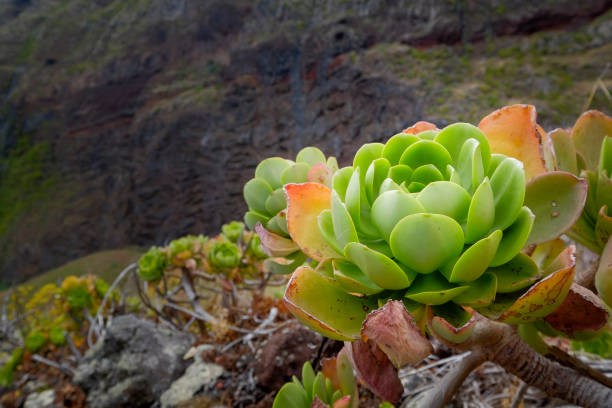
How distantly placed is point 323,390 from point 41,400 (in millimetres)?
1296

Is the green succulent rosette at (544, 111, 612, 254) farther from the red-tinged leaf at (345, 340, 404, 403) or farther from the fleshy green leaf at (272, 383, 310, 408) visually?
the fleshy green leaf at (272, 383, 310, 408)

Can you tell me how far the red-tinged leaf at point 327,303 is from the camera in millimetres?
361

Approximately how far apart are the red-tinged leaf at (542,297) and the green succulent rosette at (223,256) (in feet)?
3.43

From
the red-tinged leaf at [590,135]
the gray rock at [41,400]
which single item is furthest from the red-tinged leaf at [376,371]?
the gray rock at [41,400]

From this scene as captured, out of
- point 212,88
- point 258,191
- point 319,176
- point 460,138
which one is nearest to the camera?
point 460,138

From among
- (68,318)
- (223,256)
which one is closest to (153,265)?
(223,256)

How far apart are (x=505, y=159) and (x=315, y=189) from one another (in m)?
0.19

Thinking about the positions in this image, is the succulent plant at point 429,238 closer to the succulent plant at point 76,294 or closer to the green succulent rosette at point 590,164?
the green succulent rosette at point 590,164

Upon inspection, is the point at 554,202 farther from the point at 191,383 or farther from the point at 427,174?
the point at 191,383

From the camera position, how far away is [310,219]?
16.7 inches

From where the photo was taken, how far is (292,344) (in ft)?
2.95

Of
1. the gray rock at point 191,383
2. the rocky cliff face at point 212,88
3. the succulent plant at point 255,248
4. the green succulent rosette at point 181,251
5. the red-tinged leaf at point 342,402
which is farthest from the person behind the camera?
the rocky cliff face at point 212,88

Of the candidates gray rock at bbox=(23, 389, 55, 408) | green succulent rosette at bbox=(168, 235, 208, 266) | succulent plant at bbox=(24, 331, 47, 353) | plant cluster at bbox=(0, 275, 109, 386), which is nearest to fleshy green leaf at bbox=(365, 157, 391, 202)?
green succulent rosette at bbox=(168, 235, 208, 266)

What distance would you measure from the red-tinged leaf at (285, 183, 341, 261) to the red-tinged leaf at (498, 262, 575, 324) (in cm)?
17
